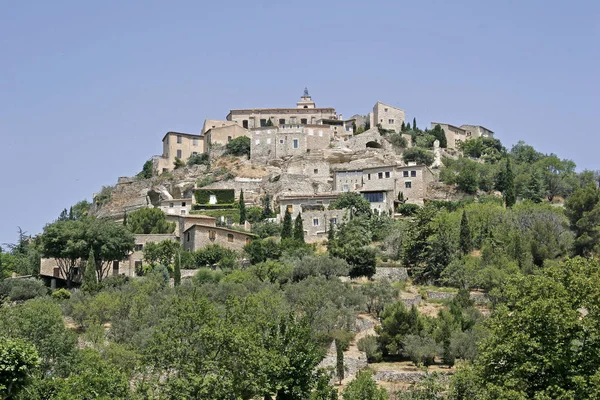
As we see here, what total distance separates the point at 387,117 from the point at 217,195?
28014 millimetres

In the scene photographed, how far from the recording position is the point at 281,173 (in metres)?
90.7

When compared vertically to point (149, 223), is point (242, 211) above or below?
above

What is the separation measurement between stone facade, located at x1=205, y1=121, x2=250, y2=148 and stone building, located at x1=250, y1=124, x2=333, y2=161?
5106 millimetres

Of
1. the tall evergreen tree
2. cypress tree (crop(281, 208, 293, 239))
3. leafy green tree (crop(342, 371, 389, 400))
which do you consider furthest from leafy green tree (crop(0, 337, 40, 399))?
the tall evergreen tree

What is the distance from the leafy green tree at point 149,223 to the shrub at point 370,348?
30.5 metres

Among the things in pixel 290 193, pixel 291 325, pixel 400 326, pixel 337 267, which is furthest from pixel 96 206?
pixel 291 325

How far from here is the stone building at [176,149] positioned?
99.2m

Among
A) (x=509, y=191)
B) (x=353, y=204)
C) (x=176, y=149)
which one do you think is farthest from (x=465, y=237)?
(x=176, y=149)

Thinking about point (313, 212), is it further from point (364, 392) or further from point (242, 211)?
point (364, 392)

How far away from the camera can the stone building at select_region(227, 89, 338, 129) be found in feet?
344

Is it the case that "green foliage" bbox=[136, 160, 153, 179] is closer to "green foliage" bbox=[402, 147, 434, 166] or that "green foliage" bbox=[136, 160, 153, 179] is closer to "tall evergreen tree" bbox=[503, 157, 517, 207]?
"green foliage" bbox=[402, 147, 434, 166]

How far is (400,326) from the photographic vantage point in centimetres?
4662

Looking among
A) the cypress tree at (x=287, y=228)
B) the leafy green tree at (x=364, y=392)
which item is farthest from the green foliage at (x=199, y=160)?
the leafy green tree at (x=364, y=392)

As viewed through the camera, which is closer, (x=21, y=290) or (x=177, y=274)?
(x=21, y=290)
